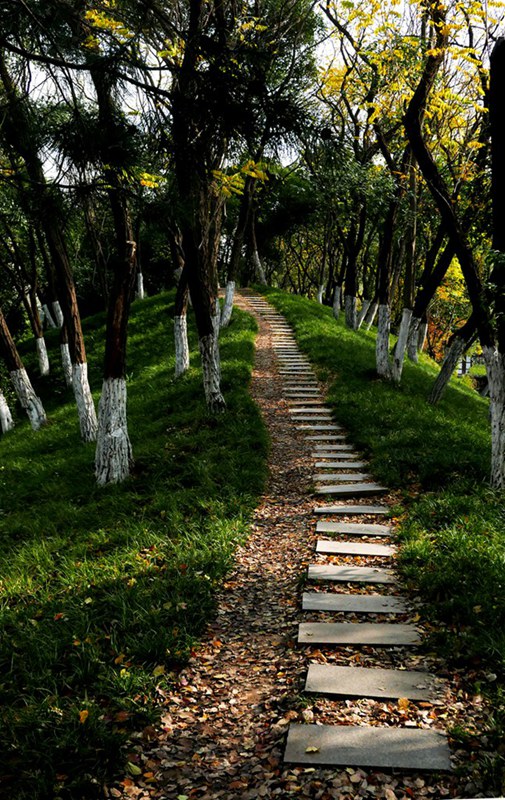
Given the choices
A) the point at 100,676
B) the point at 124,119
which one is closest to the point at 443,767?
the point at 100,676

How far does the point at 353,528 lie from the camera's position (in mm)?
6020

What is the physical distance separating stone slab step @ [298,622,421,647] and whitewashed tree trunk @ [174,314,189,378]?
1080 centimetres

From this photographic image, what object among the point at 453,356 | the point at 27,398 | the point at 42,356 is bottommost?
the point at 27,398

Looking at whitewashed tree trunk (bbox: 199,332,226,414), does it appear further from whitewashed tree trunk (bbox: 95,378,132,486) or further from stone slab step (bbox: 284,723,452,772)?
stone slab step (bbox: 284,723,452,772)

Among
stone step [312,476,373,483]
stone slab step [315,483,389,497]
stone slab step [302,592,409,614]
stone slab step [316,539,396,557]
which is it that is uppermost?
stone step [312,476,373,483]

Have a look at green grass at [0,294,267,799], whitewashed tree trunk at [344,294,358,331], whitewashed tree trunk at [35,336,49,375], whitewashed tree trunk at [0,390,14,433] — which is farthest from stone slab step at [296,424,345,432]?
whitewashed tree trunk at [35,336,49,375]

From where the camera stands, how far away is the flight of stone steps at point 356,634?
2.97 meters

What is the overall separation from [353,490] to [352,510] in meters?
0.65

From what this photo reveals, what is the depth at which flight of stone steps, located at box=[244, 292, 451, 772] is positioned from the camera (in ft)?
9.75

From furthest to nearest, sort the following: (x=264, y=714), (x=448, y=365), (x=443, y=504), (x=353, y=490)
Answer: (x=448, y=365), (x=353, y=490), (x=443, y=504), (x=264, y=714)

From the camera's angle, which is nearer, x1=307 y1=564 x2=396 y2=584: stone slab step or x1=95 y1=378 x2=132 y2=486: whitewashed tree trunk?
x1=307 y1=564 x2=396 y2=584: stone slab step

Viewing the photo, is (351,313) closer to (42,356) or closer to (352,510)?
(42,356)

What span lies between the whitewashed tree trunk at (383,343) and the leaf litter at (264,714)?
8.56m

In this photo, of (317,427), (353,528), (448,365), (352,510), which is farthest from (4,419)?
(448,365)
